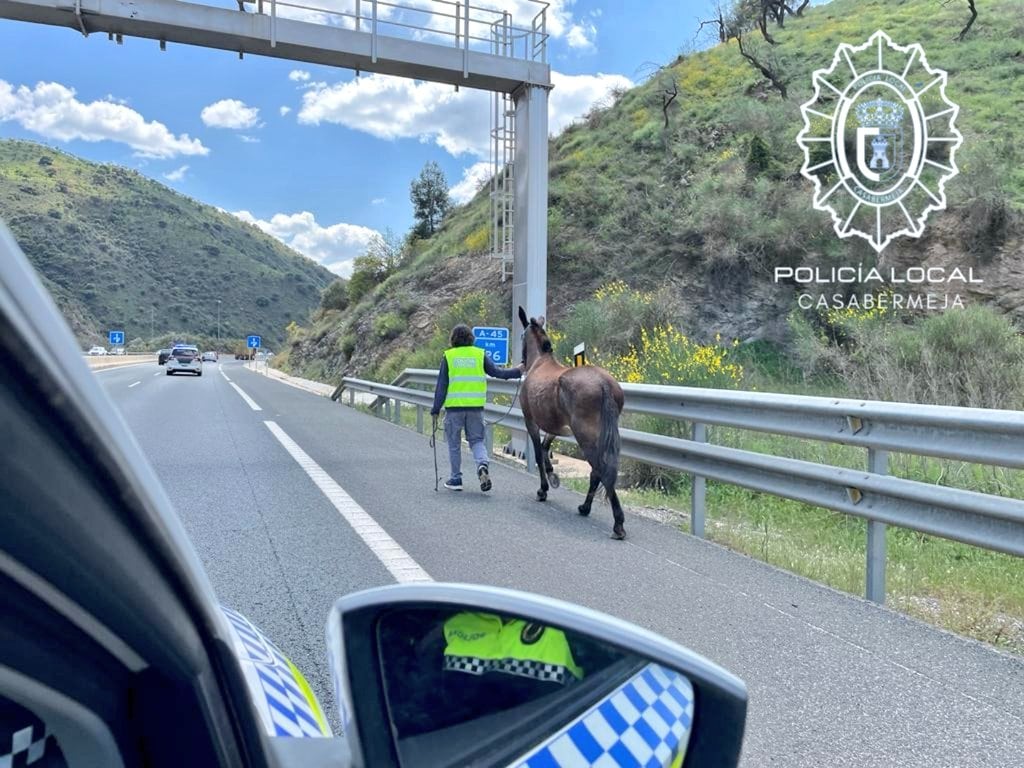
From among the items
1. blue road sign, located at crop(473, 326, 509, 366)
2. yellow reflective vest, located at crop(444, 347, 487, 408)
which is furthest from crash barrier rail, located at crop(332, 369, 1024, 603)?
blue road sign, located at crop(473, 326, 509, 366)

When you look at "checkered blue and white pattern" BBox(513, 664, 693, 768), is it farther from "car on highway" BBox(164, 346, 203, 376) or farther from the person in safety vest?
"car on highway" BBox(164, 346, 203, 376)

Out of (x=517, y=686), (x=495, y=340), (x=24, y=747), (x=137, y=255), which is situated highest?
(x=137, y=255)

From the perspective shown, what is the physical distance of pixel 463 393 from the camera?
905cm

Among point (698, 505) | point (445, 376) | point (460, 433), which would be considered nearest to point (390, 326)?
point (445, 376)

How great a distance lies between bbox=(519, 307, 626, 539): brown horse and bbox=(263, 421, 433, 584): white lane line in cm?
188

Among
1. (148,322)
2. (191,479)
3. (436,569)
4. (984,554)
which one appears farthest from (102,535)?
(148,322)

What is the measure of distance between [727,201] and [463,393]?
15.4 m

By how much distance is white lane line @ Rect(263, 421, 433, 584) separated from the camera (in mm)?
5464

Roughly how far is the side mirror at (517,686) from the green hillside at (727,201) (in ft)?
60.1

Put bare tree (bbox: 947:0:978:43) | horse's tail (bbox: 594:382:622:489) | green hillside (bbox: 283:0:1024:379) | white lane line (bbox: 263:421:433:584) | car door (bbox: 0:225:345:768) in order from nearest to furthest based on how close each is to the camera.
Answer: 1. car door (bbox: 0:225:345:768)
2. white lane line (bbox: 263:421:433:584)
3. horse's tail (bbox: 594:382:622:489)
4. green hillside (bbox: 283:0:1024:379)
5. bare tree (bbox: 947:0:978:43)

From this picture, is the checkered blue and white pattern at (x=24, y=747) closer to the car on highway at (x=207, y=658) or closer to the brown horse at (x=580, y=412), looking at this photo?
the car on highway at (x=207, y=658)

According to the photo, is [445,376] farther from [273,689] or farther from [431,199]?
[431,199]

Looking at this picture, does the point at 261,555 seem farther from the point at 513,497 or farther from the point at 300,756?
the point at 300,756

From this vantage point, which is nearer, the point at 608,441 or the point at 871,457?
the point at 871,457
